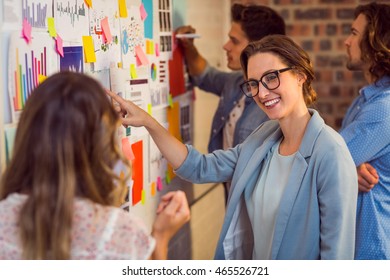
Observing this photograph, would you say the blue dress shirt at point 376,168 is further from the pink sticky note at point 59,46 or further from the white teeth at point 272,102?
the pink sticky note at point 59,46

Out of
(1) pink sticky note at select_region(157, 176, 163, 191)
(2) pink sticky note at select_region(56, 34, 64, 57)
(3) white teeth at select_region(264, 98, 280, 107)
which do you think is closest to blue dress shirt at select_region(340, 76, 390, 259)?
(3) white teeth at select_region(264, 98, 280, 107)

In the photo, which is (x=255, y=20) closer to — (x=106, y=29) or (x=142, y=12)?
(x=142, y=12)

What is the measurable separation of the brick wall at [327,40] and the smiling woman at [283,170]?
1.84 meters

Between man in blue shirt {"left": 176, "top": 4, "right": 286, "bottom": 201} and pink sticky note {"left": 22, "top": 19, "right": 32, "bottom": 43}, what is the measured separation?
1.24m

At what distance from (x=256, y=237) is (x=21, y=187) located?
35.4 inches

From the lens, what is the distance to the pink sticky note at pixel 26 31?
5.74 ft

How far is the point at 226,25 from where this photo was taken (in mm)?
3842

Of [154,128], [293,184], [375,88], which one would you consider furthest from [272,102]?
[375,88]

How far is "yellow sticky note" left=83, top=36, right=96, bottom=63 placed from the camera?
2.07 meters

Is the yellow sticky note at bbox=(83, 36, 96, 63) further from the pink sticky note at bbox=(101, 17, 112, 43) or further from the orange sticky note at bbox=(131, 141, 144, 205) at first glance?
the orange sticky note at bbox=(131, 141, 144, 205)

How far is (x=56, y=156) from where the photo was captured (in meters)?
1.33

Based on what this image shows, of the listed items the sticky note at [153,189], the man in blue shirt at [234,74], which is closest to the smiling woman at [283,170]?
the sticky note at [153,189]

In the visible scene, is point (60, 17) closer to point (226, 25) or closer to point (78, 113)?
point (78, 113)

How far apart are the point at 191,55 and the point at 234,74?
0.21m
